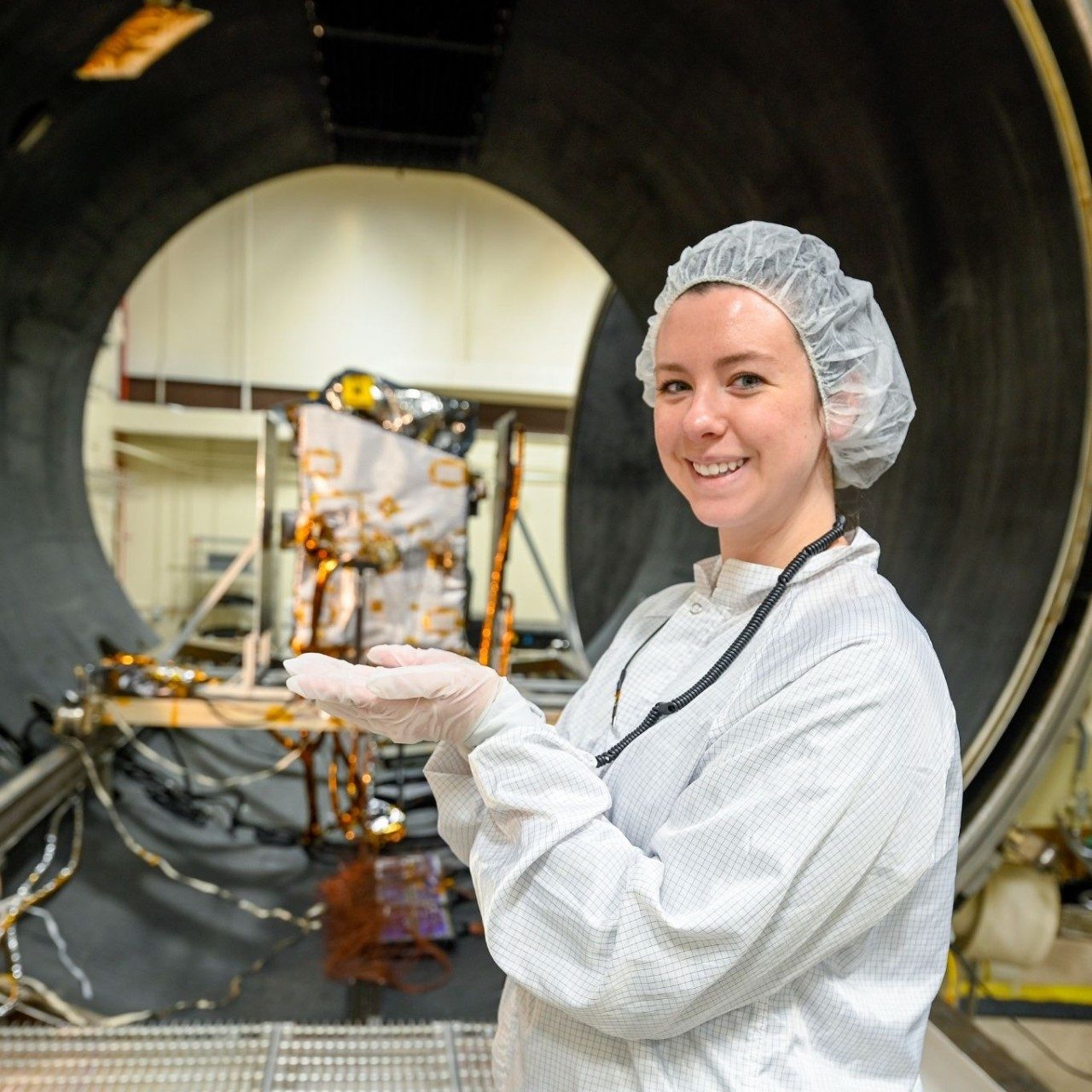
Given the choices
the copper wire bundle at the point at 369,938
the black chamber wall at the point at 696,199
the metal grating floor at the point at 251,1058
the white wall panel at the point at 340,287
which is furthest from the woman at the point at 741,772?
the white wall panel at the point at 340,287

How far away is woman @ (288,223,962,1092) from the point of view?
0.74 m

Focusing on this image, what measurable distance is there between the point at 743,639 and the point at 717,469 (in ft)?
0.58

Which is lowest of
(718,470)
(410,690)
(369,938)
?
(369,938)

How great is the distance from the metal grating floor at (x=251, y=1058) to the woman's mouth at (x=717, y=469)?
49.1 inches

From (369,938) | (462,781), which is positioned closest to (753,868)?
(462,781)

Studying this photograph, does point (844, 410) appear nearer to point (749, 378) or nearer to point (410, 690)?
point (749, 378)

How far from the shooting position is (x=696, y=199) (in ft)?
10.4

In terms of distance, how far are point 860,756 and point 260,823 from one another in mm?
3151

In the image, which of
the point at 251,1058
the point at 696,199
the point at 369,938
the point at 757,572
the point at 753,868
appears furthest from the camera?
the point at 696,199

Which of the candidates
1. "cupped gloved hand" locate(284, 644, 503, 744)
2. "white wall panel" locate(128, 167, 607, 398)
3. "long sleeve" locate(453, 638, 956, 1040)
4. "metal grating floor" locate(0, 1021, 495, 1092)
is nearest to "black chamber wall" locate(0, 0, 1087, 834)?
"long sleeve" locate(453, 638, 956, 1040)

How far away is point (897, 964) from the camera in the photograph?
852 mm

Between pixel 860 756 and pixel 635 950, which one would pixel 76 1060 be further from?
pixel 860 756

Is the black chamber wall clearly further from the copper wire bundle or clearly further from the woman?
the copper wire bundle

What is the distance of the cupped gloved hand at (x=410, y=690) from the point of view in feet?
2.79
